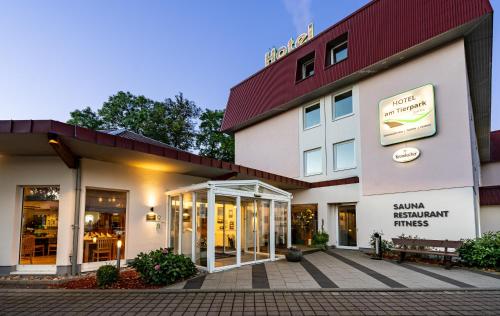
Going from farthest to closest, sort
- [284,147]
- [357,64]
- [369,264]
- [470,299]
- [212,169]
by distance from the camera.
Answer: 1. [284,147]
2. [357,64]
3. [212,169]
4. [369,264]
5. [470,299]

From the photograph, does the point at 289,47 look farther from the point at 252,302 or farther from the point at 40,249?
the point at 252,302

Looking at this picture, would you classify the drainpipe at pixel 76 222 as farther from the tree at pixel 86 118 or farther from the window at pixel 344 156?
the tree at pixel 86 118

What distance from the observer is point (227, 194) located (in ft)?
30.0

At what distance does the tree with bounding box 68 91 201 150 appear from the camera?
1145 inches

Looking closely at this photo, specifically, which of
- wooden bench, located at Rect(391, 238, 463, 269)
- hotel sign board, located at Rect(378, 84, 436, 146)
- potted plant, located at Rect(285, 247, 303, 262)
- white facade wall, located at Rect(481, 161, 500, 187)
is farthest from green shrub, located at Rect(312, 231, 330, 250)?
white facade wall, located at Rect(481, 161, 500, 187)

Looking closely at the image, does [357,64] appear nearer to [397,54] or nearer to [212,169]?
[397,54]

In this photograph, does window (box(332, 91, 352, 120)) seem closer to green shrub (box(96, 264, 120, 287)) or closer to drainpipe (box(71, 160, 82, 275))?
drainpipe (box(71, 160, 82, 275))

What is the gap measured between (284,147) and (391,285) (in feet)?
37.6

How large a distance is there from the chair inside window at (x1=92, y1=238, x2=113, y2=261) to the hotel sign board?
11.0 meters

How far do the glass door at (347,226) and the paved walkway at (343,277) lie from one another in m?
3.87

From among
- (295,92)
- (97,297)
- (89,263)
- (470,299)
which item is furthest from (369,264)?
(295,92)

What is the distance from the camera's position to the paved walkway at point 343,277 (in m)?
6.91

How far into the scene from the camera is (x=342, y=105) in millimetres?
15055

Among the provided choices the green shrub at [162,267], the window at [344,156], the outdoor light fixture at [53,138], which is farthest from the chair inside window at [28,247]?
the window at [344,156]
